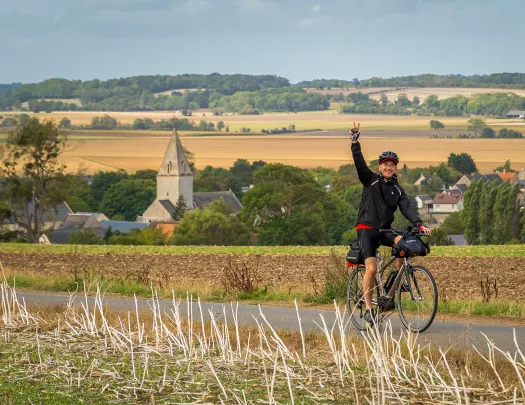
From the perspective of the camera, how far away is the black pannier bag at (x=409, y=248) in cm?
1118

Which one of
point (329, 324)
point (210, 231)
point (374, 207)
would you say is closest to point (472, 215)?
point (210, 231)

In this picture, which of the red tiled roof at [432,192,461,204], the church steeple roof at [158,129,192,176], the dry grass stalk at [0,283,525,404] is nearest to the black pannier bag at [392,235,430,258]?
the dry grass stalk at [0,283,525,404]

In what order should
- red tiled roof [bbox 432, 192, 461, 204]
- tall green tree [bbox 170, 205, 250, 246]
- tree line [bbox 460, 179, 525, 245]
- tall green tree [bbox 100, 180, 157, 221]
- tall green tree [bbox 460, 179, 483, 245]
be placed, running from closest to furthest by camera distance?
tree line [bbox 460, 179, 525, 245] < tall green tree [bbox 460, 179, 483, 245] < tall green tree [bbox 170, 205, 250, 246] < red tiled roof [bbox 432, 192, 461, 204] < tall green tree [bbox 100, 180, 157, 221]

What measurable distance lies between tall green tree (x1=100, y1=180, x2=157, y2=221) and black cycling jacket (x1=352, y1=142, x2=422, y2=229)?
14152 centimetres

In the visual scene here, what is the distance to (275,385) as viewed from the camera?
8.48 m

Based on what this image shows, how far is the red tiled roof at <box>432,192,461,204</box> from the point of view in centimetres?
13925

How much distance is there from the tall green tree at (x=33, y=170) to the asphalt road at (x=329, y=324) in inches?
2181

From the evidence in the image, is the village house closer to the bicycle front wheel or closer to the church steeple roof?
the church steeple roof

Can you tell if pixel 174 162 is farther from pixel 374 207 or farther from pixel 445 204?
pixel 374 207

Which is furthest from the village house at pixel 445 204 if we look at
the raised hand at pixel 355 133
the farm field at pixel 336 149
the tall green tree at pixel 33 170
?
the raised hand at pixel 355 133

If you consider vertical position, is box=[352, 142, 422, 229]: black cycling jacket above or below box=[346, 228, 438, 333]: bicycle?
above

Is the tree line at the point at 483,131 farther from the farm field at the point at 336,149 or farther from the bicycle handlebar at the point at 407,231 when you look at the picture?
the bicycle handlebar at the point at 407,231

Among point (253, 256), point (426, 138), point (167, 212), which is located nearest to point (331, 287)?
point (253, 256)

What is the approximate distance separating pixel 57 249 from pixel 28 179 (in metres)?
32.9
